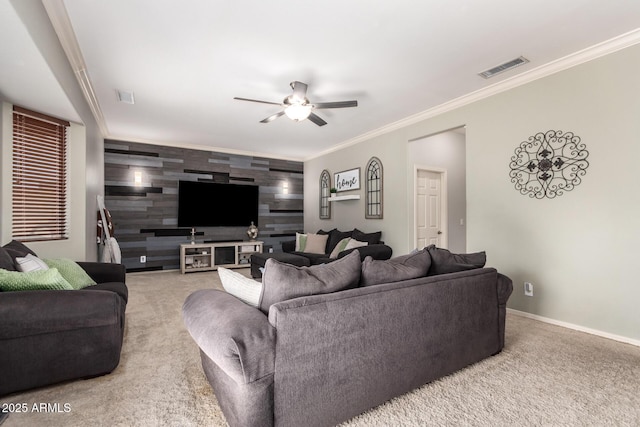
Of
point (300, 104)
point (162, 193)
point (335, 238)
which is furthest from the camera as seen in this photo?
point (162, 193)

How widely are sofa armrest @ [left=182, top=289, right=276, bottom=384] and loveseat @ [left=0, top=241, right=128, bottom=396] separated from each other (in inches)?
36.5

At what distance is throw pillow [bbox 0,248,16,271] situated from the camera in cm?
199

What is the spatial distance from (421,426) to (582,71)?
3342 mm

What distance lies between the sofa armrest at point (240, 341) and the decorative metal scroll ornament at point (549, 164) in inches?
124

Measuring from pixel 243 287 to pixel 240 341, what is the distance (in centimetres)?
46

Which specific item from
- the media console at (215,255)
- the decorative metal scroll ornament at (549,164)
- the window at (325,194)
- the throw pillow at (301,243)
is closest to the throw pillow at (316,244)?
the throw pillow at (301,243)

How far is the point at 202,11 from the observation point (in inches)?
89.3

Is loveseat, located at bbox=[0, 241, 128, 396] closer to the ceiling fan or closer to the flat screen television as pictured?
the ceiling fan

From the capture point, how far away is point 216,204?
6.45 meters

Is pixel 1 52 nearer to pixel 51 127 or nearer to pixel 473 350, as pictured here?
pixel 51 127

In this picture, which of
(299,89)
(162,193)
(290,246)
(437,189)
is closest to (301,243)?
(290,246)

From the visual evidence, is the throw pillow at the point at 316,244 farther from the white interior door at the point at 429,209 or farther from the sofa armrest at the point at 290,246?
the white interior door at the point at 429,209

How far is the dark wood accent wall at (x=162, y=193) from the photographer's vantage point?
5.66 metres

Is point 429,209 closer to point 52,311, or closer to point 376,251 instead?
point 376,251
